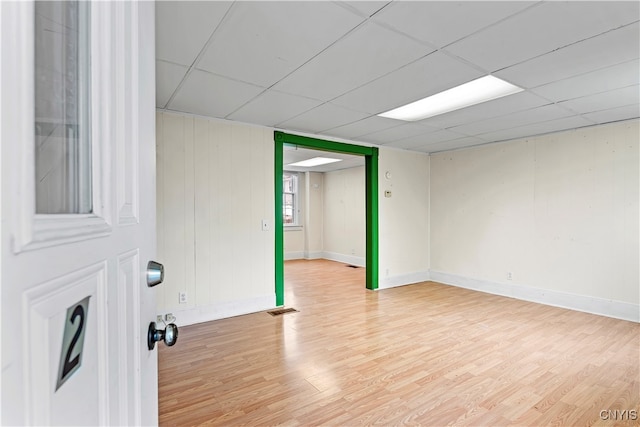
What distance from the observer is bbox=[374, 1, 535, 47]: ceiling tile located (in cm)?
169

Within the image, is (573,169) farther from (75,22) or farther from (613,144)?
(75,22)

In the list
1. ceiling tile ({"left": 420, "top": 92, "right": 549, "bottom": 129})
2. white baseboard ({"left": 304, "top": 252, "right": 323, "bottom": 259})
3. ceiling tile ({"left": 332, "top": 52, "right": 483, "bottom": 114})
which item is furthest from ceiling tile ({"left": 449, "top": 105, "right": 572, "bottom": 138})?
white baseboard ({"left": 304, "top": 252, "right": 323, "bottom": 259})

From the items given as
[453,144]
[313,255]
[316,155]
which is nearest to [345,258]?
[313,255]

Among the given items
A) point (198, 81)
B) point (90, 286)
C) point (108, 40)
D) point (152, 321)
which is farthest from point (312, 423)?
point (198, 81)

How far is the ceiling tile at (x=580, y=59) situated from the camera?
2.00m

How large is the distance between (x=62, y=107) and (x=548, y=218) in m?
5.29

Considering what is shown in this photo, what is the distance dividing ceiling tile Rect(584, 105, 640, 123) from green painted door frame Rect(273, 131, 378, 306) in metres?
2.70

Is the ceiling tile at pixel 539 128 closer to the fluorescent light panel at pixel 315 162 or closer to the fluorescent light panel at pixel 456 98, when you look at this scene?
the fluorescent light panel at pixel 456 98

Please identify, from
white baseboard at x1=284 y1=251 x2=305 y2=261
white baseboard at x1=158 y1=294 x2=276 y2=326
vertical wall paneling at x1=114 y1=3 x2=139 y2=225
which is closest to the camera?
vertical wall paneling at x1=114 y1=3 x2=139 y2=225

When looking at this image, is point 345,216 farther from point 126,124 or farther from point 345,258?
point 126,124

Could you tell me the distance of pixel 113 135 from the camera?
542 millimetres

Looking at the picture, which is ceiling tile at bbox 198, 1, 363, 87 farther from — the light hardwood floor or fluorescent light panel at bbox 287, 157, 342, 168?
fluorescent light panel at bbox 287, 157, 342, 168

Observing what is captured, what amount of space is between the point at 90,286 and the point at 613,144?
5.20m

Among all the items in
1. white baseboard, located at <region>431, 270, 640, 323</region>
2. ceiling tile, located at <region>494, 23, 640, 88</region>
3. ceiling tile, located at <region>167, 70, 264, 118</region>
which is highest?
ceiling tile, located at <region>167, 70, 264, 118</region>
